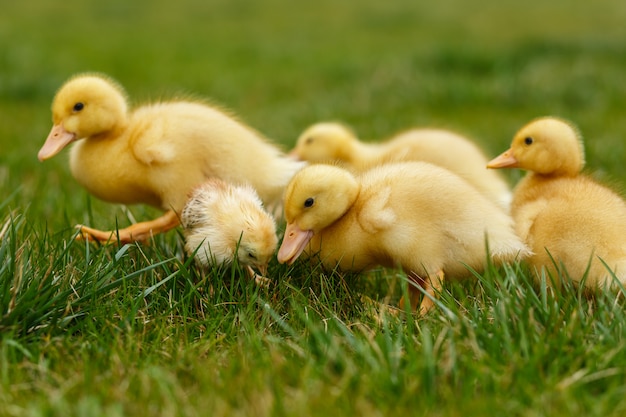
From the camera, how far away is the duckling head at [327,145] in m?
Answer: 4.86

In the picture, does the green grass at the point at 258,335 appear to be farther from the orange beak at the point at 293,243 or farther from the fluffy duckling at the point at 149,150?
the fluffy duckling at the point at 149,150

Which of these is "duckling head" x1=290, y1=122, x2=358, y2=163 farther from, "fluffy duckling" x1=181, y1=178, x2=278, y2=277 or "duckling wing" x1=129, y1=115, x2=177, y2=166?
"fluffy duckling" x1=181, y1=178, x2=278, y2=277

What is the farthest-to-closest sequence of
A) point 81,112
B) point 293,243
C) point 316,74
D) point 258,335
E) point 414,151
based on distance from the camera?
1. point 316,74
2. point 414,151
3. point 81,112
4. point 293,243
5. point 258,335

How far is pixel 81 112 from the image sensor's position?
11.4 feet

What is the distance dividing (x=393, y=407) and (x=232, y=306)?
95 cm

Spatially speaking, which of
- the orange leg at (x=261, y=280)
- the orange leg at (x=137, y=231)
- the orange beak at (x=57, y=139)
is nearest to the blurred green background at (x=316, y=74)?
the orange beak at (x=57, y=139)

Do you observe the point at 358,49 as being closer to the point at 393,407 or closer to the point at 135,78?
the point at 135,78

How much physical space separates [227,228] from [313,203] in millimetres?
359

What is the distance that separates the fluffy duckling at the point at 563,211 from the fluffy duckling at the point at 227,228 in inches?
41.9

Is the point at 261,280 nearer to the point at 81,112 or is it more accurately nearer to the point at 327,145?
the point at 81,112

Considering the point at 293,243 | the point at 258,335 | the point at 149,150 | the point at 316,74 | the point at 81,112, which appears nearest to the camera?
the point at 258,335

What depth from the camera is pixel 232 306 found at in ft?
9.35

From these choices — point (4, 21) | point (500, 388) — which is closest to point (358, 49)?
point (4, 21)

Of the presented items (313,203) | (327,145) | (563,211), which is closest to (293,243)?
(313,203)
